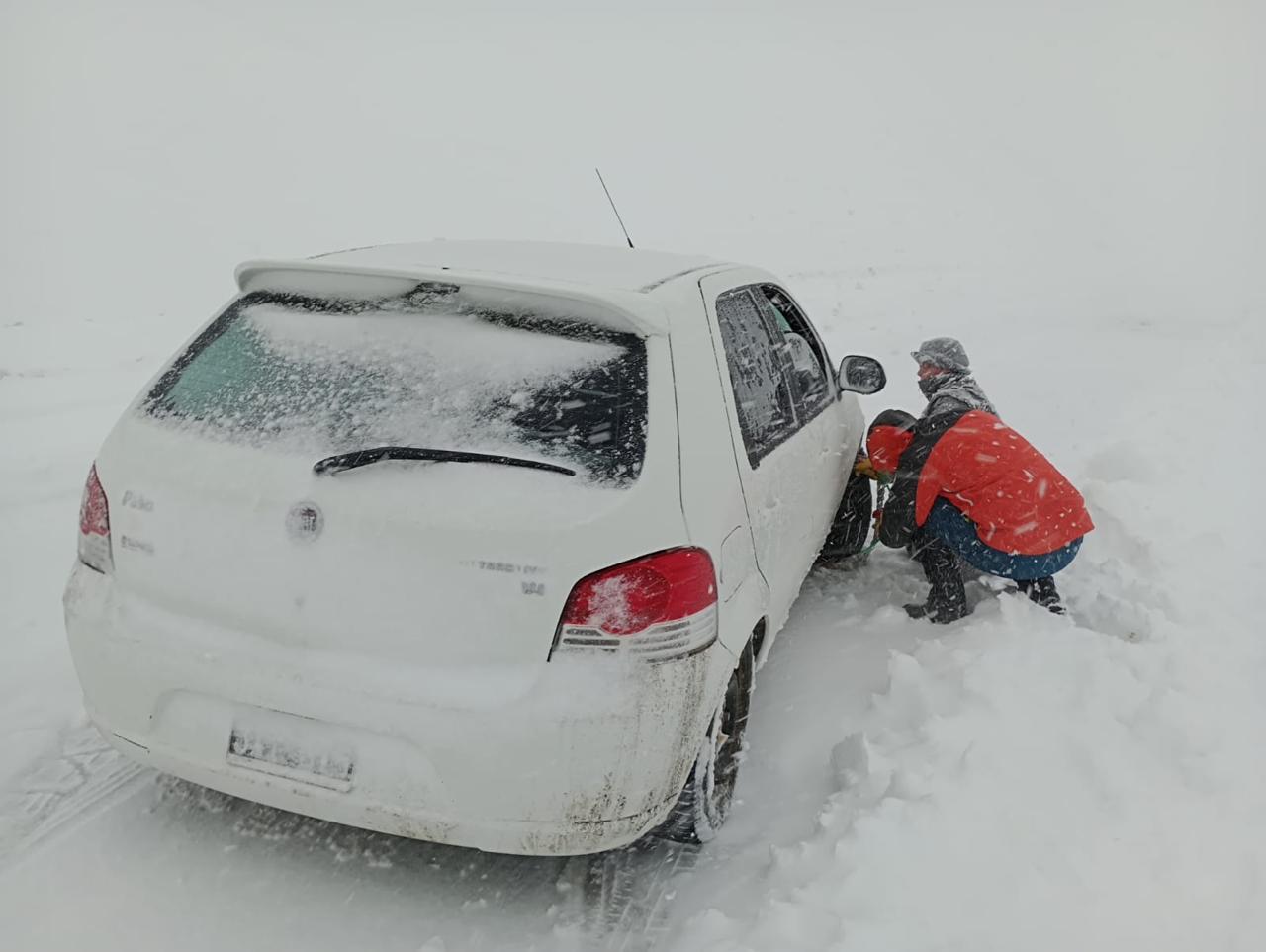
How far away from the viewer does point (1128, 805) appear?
305 centimetres

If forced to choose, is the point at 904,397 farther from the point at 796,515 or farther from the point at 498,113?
the point at 498,113

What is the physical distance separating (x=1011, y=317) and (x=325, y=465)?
1332 cm

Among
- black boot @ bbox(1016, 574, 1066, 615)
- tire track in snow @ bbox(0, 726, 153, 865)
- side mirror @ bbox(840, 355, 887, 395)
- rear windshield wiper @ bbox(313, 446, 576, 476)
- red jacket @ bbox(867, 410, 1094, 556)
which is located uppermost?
rear windshield wiper @ bbox(313, 446, 576, 476)

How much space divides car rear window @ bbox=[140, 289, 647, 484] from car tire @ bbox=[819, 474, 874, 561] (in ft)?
8.37

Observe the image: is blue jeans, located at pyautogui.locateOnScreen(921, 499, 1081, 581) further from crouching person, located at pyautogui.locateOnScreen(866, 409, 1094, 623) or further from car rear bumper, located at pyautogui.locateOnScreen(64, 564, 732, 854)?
car rear bumper, located at pyautogui.locateOnScreen(64, 564, 732, 854)

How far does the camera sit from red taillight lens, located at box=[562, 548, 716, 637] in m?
2.37

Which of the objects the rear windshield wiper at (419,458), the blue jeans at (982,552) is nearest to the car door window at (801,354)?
the blue jeans at (982,552)

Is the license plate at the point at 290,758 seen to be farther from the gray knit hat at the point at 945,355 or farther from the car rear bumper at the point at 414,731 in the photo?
the gray knit hat at the point at 945,355

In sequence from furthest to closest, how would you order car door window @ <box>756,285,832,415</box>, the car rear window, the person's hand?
the person's hand, car door window @ <box>756,285,832,415</box>, the car rear window

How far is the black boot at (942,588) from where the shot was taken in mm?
4352

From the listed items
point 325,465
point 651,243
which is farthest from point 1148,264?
point 325,465

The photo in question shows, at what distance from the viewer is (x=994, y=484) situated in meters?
Answer: 4.16

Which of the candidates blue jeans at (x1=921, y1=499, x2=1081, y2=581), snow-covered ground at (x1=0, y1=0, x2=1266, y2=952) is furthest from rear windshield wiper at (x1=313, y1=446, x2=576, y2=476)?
blue jeans at (x1=921, y1=499, x2=1081, y2=581)

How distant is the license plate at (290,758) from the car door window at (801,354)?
218 cm
